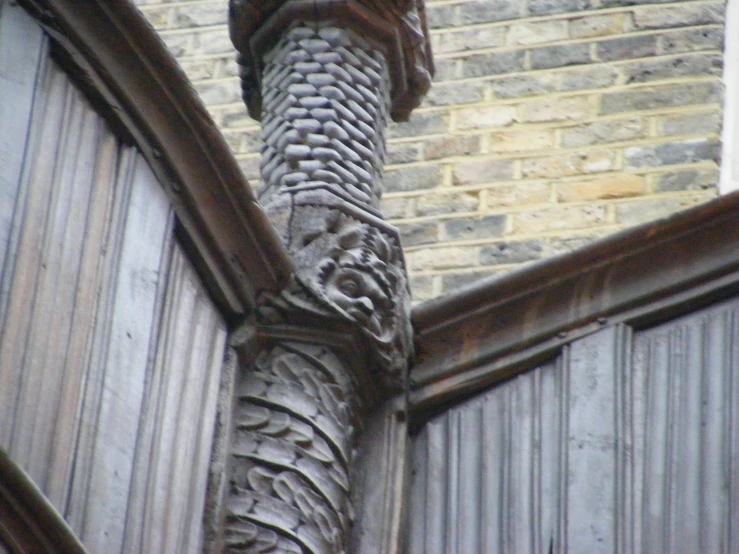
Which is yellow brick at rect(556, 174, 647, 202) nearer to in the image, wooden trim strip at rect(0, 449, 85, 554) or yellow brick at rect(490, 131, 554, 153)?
yellow brick at rect(490, 131, 554, 153)

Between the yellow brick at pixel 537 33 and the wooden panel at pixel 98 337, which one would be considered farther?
the yellow brick at pixel 537 33

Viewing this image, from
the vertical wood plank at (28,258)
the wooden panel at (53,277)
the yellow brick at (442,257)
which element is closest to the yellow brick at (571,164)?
the yellow brick at (442,257)

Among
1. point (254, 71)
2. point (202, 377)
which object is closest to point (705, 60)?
point (254, 71)

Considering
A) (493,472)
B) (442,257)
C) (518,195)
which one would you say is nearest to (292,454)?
(493,472)

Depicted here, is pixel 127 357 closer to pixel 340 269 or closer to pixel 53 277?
pixel 53 277

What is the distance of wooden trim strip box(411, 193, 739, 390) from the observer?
3.59 metres

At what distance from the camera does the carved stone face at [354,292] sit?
3.38 m

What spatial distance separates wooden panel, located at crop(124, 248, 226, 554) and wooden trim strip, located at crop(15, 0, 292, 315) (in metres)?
0.06

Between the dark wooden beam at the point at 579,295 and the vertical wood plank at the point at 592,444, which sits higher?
the dark wooden beam at the point at 579,295

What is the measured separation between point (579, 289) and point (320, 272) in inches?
20.3

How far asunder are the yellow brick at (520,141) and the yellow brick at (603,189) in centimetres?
15

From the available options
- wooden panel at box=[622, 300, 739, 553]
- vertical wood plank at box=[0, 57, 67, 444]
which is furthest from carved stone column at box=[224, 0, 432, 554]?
vertical wood plank at box=[0, 57, 67, 444]

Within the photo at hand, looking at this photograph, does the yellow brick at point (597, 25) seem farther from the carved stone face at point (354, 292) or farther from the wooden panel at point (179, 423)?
the wooden panel at point (179, 423)

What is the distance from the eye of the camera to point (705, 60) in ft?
17.3
